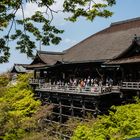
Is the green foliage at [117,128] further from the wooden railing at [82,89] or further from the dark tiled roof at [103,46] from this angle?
the dark tiled roof at [103,46]

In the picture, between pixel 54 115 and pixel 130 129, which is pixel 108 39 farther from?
pixel 130 129

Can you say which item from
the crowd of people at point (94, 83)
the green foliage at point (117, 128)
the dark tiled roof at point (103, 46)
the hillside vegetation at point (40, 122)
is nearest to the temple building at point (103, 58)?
Answer: the dark tiled roof at point (103, 46)

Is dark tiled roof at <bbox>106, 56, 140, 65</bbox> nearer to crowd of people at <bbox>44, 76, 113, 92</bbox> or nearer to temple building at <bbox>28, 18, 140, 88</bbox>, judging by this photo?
temple building at <bbox>28, 18, 140, 88</bbox>

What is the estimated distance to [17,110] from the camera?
38438 mm

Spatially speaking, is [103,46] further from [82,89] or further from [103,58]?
[82,89]

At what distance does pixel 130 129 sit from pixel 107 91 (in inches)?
440

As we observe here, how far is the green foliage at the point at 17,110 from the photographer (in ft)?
97.9

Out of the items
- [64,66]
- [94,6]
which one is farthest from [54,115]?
[94,6]

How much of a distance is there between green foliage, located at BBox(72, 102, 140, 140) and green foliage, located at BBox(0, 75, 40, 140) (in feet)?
25.8

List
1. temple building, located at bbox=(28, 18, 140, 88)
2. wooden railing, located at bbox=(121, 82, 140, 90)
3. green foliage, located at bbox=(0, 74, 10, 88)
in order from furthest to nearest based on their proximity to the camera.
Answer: green foliage, located at bbox=(0, 74, 10, 88), temple building, located at bbox=(28, 18, 140, 88), wooden railing, located at bbox=(121, 82, 140, 90)

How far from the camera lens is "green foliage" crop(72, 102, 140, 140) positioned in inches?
793

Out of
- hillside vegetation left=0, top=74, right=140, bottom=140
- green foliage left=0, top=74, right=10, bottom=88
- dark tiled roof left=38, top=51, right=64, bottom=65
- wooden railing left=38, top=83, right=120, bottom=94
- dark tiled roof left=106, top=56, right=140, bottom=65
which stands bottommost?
hillside vegetation left=0, top=74, right=140, bottom=140

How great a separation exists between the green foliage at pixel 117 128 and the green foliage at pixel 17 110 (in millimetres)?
7863

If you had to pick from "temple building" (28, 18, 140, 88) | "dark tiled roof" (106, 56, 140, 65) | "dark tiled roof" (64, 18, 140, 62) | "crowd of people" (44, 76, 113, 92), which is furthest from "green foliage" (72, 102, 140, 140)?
"dark tiled roof" (64, 18, 140, 62)
